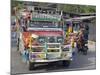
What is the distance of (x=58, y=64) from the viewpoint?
94.4 inches

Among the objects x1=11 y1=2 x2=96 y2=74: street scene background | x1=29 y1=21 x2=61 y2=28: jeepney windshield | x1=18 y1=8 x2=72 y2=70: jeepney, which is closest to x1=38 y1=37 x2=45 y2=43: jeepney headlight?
x1=18 y1=8 x2=72 y2=70: jeepney

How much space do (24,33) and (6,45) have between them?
0.77 ft

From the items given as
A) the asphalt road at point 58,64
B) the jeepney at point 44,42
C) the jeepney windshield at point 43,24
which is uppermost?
the jeepney windshield at point 43,24

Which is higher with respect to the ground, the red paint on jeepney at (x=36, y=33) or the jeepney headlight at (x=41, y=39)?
the red paint on jeepney at (x=36, y=33)

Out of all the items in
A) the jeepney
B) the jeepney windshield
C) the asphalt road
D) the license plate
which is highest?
the jeepney windshield

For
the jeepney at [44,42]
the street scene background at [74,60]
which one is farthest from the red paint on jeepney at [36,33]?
the street scene background at [74,60]

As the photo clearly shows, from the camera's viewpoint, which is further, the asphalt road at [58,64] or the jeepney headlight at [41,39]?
the jeepney headlight at [41,39]

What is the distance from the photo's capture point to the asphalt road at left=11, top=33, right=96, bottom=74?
2205 mm

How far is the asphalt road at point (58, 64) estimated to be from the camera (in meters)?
2.21

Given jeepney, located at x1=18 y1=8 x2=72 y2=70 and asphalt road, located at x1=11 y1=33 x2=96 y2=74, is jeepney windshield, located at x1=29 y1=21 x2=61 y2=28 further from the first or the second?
asphalt road, located at x1=11 y1=33 x2=96 y2=74

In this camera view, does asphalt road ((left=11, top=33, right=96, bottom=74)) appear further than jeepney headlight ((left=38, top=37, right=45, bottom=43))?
No

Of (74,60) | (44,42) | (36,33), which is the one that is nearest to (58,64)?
(74,60)

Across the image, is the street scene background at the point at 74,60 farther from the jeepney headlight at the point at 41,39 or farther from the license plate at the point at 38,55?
the jeepney headlight at the point at 41,39

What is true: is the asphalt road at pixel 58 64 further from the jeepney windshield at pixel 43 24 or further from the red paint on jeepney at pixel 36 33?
the jeepney windshield at pixel 43 24
